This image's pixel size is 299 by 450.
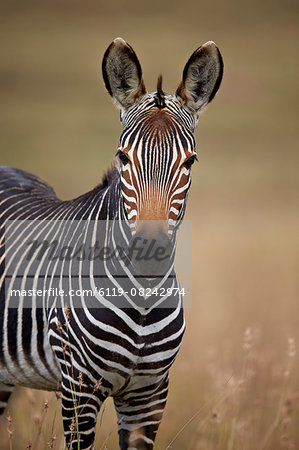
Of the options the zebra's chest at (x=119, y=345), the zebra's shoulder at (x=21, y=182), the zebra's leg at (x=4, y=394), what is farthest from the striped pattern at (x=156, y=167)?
the zebra's leg at (x=4, y=394)

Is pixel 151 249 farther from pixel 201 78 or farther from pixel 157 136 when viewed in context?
pixel 201 78

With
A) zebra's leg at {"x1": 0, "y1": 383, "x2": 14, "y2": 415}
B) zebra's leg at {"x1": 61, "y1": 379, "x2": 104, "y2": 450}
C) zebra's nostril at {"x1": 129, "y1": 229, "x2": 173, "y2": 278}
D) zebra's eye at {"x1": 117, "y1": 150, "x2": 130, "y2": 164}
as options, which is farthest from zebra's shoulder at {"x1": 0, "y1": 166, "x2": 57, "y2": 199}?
zebra's nostril at {"x1": 129, "y1": 229, "x2": 173, "y2": 278}

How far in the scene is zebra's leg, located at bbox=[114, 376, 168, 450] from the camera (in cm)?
447

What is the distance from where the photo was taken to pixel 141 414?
4543 millimetres

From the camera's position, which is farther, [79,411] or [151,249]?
[79,411]

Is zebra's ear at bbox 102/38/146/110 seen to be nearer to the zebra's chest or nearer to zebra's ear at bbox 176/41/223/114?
zebra's ear at bbox 176/41/223/114

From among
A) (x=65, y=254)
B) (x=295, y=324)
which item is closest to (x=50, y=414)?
(x=65, y=254)

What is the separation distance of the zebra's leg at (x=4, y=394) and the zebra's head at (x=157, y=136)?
290 centimetres

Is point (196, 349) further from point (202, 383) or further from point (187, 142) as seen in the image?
point (187, 142)

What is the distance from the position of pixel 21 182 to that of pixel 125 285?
7.94ft

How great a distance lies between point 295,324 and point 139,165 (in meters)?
7.66

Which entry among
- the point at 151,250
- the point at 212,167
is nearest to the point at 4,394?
the point at 151,250

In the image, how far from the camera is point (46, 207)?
18.3ft

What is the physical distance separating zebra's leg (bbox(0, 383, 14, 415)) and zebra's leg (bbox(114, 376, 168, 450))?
180 cm
